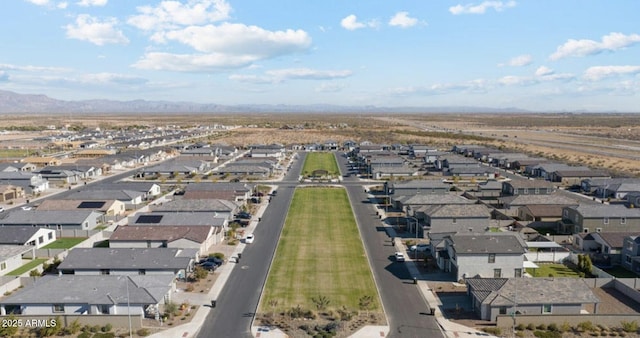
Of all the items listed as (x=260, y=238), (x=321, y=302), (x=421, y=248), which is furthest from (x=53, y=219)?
(x=421, y=248)

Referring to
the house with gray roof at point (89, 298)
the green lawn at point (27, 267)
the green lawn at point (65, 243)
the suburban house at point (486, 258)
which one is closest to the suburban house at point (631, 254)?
the suburban house at point (486, 258)

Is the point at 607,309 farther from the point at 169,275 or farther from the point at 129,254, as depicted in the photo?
the point at 129,254

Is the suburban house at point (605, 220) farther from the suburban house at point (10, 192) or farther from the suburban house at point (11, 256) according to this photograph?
the suburban house at point (10, 192)

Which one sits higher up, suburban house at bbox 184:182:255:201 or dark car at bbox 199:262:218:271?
suburban house at bbox 184:182:255:201

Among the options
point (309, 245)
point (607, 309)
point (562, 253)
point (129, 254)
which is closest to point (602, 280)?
point (607, 309)

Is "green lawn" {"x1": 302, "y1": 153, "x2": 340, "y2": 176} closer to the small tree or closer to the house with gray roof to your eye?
the small tree

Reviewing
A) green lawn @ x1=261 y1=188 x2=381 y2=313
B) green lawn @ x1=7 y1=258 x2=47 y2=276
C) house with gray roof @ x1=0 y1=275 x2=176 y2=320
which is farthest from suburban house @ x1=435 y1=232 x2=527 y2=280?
green lawn @ x1=7 y1=258 x2=47 y2=276
